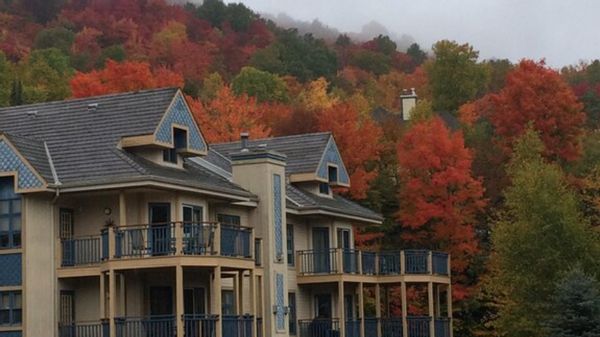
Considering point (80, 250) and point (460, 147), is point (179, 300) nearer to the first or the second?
point (80, 250)

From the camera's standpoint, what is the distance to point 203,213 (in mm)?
42969

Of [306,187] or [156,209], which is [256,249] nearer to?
[156,209]

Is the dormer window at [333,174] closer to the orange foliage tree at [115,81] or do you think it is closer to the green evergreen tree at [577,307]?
the green evergreen tree at [577,307]

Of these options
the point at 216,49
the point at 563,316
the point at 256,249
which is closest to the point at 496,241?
the point at 563,316

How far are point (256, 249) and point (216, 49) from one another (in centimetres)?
10417

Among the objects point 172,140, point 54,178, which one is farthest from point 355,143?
point 54,178

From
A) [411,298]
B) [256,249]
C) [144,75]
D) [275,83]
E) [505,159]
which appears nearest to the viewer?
[256,249]

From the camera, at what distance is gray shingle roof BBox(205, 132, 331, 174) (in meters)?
54.0

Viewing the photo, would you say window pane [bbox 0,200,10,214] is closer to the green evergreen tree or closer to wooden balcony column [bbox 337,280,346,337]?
wooden balcony column [bbox 337,280,346,337]

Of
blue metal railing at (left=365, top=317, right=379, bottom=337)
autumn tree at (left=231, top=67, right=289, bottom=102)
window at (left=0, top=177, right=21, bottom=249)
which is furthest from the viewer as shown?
autumn tree at (left=231, top=67, right=289, bottom=102)

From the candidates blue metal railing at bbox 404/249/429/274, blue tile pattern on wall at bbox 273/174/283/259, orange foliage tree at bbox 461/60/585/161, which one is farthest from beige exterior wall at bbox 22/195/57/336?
orange foliage tree at bbox 461/60/585/161

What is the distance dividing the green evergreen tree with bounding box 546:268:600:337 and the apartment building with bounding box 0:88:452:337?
995 cm

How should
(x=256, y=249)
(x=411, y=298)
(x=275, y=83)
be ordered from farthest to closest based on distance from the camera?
(x=275, y=83) < (x=411, y=298) < (x=256, y=249)

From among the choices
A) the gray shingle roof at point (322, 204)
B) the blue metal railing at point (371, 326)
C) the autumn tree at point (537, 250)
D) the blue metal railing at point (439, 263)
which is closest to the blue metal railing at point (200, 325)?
the gray shingle roof at point (322, 204)
